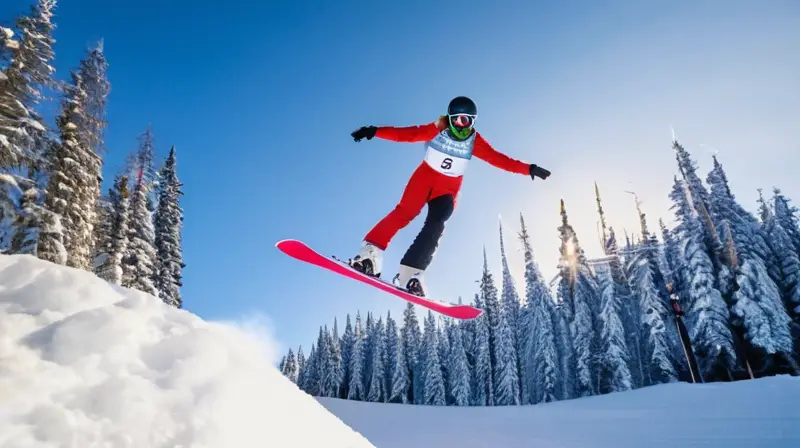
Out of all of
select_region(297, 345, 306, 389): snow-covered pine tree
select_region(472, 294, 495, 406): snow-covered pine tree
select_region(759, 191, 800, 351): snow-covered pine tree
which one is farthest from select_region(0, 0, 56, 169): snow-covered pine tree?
select_region(297, 345, 306, 389): snow-covered pine tree

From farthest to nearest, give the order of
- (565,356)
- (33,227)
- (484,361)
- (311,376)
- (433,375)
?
(311,376) → (433,375) → (484,361) → (565,356) → (33,227)

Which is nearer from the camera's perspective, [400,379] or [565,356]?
[565,356]

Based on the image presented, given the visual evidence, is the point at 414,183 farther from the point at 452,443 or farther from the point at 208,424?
the point at 452,443

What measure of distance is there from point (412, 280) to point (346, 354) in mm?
69012

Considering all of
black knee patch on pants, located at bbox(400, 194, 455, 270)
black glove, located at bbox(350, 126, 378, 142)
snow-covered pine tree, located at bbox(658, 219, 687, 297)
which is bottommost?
black knee patch on pants, located at bbox(400, 194, 455, 270)

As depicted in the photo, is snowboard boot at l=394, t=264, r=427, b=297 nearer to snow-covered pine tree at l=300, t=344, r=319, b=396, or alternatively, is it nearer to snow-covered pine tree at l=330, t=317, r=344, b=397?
snow-covered pine tree at l=330, t=317, r=344, b=397

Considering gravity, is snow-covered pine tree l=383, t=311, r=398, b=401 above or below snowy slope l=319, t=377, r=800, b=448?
above

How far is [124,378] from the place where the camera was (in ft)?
7.54

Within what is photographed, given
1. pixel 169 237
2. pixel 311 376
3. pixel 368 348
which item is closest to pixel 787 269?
pixel 169 237

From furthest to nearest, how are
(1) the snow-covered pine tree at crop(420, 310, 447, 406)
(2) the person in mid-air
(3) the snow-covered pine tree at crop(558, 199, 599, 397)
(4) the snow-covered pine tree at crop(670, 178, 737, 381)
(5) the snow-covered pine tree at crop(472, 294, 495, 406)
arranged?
(1) the snow-covered pine tree at crop(420, 310, 447, 406) < (5) the snow-covered pine tree at crop(472, 294, 495, 406) < (3) the snow-covered pine tree at crop(558, 199, 599, 397) < (4) the snow-covered pine tree at crop(670, 178, 737, 381) < (2) the person in mid-air

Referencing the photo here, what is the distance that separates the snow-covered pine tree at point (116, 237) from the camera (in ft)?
62.2

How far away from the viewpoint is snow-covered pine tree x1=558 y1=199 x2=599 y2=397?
111 ft

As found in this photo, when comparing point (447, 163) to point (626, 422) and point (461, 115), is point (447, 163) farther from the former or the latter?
point (626, 422)

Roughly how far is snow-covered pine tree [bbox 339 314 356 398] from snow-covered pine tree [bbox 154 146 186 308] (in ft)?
144
